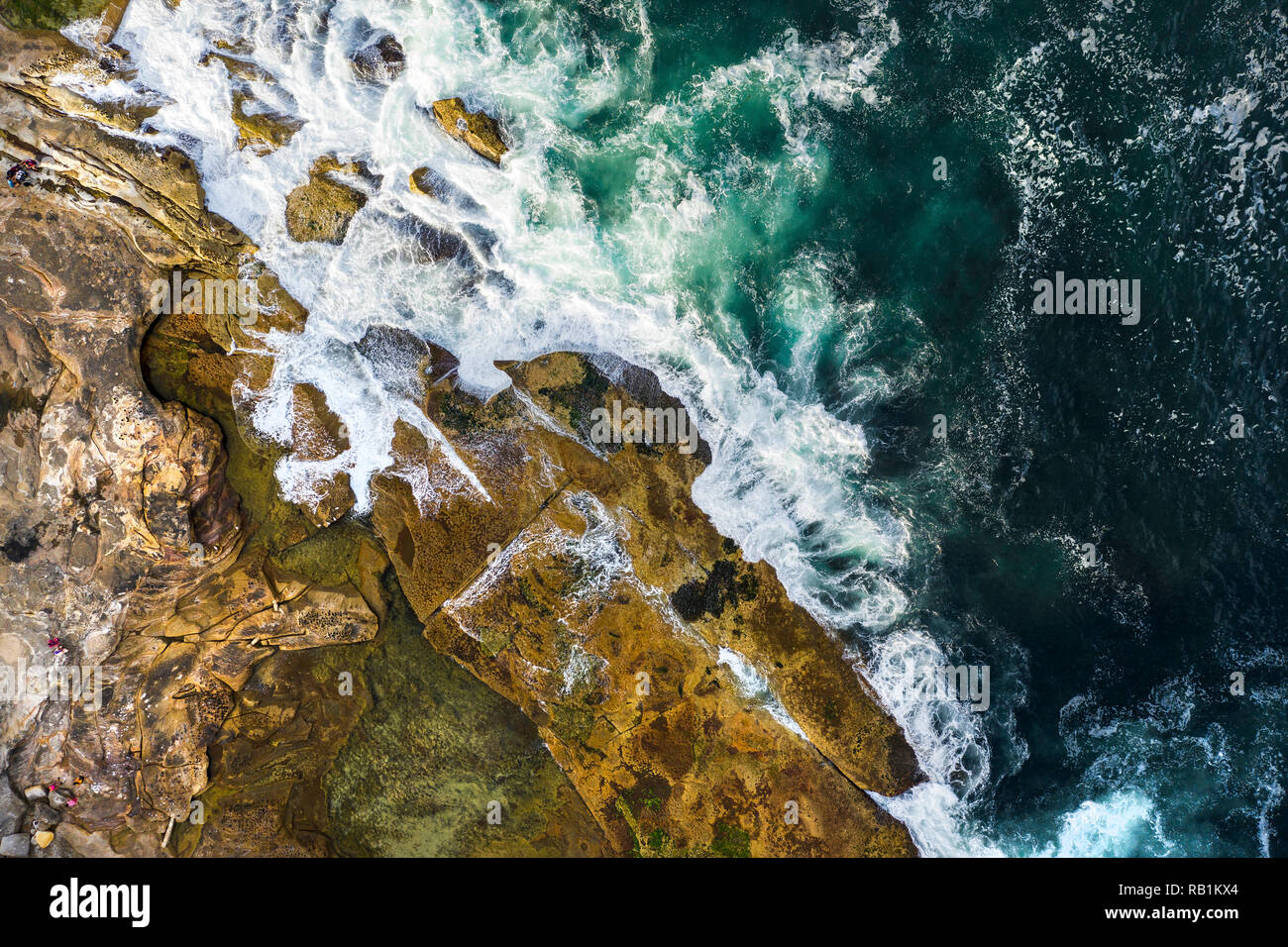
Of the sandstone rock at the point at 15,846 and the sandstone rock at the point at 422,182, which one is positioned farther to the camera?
the sandstone rock at the point at 422,182

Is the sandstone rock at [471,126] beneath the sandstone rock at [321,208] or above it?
above

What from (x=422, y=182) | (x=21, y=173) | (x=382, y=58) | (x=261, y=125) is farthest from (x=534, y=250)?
(x=21, y=173)

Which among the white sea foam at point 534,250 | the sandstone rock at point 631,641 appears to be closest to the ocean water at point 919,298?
the white sea foam at point 534,250

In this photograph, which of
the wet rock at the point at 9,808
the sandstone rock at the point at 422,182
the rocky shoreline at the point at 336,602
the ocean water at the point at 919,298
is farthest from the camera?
the sandstone rock at the point at 422,182

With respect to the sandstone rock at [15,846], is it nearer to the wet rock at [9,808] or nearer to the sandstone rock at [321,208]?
the wet rock at [9,808]

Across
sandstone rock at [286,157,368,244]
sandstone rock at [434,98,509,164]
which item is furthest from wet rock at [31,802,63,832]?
sandstone rock at [434,98,509,164]

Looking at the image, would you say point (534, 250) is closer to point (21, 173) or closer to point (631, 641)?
point (631, 641)
